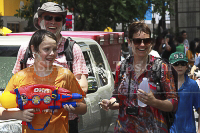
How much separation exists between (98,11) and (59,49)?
536 inches

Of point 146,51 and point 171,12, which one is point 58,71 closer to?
point 146,51

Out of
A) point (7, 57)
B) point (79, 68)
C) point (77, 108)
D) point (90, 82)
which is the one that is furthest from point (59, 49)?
point (7, 57)

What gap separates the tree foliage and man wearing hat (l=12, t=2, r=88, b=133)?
12.7 m

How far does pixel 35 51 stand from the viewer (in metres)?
3.35

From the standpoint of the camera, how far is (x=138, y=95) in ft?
11.3

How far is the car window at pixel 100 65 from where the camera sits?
6052 millimetres

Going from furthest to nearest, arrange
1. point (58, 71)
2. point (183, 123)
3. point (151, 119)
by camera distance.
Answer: point (183, 123) → point (151, 119) → point (58, 71)

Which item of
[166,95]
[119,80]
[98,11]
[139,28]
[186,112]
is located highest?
[98,11]

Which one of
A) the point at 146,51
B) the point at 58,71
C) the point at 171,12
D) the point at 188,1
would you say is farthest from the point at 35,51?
the point at 188,1

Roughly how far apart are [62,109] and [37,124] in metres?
0.23

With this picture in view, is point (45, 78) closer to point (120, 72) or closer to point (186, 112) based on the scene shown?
point (120, 72)

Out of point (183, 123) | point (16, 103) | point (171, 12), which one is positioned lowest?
point (183, 123)

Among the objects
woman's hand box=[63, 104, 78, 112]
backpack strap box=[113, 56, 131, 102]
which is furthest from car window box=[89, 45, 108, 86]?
woman's hand box=[63, 104, 78, 112]

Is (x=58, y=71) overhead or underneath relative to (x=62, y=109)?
overhead
